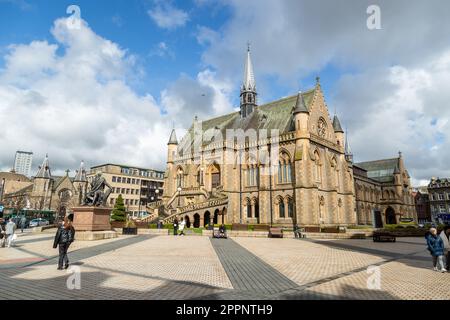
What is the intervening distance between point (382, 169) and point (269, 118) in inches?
1998

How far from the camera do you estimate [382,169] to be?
82438 millimetres

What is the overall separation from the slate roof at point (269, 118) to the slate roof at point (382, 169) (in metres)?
47.2

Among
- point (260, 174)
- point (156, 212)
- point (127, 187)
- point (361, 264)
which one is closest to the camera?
point (361, 264)

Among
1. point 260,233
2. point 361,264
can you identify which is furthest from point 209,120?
point 361,264

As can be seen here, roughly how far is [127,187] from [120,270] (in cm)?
8301

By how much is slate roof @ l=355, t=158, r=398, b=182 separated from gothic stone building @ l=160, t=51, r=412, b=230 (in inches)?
1458

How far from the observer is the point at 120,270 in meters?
10.9

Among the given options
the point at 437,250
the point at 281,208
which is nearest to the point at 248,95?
the point at 281,208

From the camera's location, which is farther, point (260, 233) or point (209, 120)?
point (209, 120)

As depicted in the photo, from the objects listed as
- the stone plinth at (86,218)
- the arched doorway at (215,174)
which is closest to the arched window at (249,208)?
the arched doorway at (215,174)

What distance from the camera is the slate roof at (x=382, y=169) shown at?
79869mm

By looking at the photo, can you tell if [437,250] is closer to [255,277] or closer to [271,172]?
[255,277]
